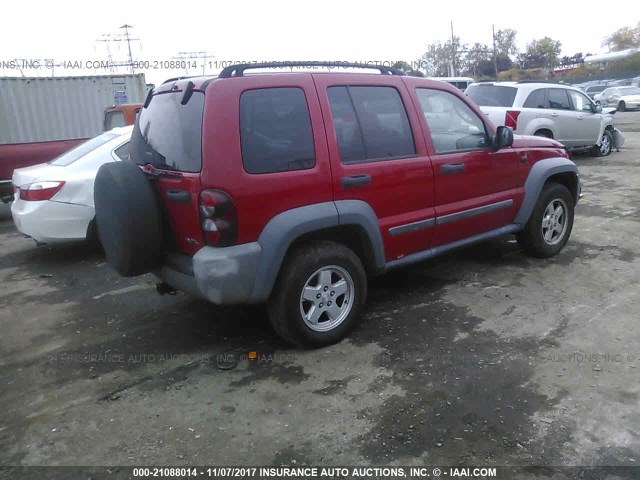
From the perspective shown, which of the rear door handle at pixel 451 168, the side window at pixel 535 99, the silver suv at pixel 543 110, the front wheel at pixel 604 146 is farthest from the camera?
the front wheel at pixel 604 146

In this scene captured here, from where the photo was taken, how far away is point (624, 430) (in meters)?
2.95

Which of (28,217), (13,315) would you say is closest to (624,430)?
(13,315)

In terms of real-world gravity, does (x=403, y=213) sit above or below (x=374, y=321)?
above

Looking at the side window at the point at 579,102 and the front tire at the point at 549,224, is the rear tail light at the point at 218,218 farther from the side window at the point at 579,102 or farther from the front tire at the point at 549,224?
the side window at the point at 579,102

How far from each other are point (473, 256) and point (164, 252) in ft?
11.6

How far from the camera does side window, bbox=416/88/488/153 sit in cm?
461

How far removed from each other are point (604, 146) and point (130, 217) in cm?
1311

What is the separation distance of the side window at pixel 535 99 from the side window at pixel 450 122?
706 centimetres

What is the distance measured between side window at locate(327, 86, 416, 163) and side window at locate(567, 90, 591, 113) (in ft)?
31.4

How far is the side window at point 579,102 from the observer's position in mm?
12336

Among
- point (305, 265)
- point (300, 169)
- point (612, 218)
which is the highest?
point (300, 169)

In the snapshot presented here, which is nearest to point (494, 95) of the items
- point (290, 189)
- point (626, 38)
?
point (290, 189)

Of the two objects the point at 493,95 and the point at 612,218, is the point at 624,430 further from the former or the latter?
the point at 493,95

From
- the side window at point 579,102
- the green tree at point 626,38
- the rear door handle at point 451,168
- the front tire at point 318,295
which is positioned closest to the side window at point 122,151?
the front tire at point 318,295
